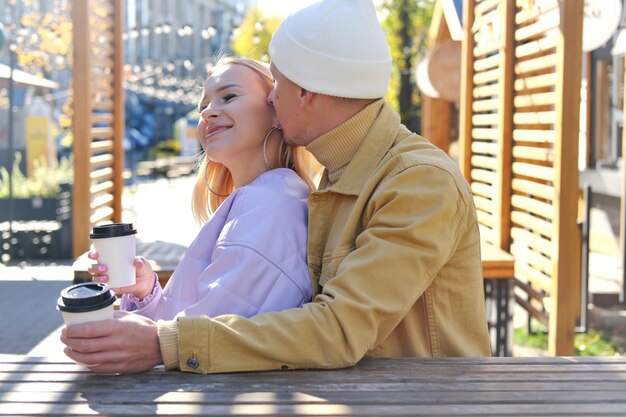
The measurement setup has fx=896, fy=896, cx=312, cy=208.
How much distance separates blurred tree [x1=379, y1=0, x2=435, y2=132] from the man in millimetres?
18709

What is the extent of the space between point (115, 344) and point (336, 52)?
0.94m

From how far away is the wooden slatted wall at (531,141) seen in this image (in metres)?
4.75

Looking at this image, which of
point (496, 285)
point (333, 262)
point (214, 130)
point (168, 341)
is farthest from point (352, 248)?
point (496, 285)

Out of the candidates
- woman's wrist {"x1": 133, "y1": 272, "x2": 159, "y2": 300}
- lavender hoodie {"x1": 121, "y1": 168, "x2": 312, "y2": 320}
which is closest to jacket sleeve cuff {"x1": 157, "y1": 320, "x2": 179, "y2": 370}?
lavender hoodie {"x1": 121, "y1": 168, "x2": 312, "y2": 320}

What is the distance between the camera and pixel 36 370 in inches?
82.5

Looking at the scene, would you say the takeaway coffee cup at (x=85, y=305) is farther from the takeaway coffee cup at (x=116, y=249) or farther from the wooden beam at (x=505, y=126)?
the wooden beam at (x=505, y=126)

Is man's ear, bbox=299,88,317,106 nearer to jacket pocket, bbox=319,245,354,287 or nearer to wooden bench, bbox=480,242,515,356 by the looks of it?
jacket pocket, bbox=319,245,354,287

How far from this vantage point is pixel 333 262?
7.30 ft

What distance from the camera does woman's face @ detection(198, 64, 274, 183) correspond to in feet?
8.91

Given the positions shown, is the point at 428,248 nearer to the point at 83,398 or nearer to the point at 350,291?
the point at 350,291

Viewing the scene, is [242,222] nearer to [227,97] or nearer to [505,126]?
[227,97]

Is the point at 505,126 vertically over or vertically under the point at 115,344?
over

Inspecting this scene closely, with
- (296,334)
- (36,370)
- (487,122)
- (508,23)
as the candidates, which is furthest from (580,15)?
(36,370)

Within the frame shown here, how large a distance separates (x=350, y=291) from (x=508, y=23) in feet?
13.7
